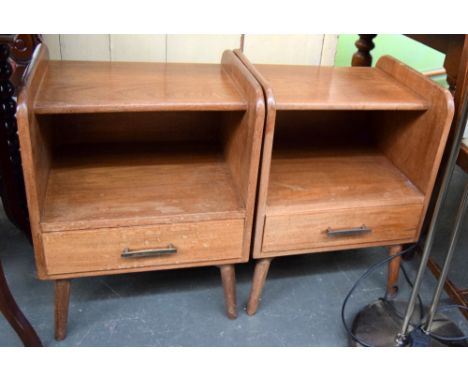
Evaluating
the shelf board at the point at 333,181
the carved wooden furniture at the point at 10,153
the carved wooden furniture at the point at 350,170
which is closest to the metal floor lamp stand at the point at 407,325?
the carved wooden furniture at the point at 350,170

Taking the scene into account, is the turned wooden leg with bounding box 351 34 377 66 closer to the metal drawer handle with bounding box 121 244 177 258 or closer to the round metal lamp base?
the round metal lamp base

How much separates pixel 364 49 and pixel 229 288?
39.1 inches

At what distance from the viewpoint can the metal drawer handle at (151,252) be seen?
3.40ft

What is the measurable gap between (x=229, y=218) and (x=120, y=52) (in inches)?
50.8

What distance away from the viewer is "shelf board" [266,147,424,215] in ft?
3.67

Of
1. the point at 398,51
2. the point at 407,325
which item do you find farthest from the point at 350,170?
the point at 398,51

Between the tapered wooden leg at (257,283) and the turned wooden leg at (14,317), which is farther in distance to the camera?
the tapered wooden leg at (257,283)

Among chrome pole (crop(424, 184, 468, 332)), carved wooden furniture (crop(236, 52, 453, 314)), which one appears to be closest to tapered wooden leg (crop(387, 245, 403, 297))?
carved wooden furniture (crop(236, 52, 453, 314))

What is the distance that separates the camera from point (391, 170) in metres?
1.27

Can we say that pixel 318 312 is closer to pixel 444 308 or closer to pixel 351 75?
pixel 444 308

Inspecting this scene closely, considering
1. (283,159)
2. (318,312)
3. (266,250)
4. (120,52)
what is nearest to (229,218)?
(266,250)

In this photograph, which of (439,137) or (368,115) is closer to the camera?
(439,137)

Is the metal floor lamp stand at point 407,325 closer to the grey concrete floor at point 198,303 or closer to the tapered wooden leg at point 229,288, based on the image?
the grey concrete floor at point 198,303

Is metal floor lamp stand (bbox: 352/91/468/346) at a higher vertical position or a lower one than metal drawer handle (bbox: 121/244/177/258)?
lower
